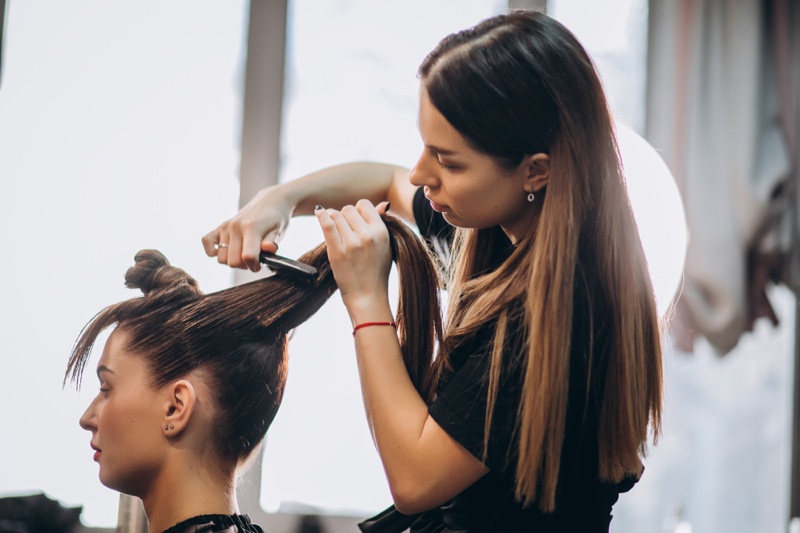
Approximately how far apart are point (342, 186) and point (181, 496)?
562 millimetres

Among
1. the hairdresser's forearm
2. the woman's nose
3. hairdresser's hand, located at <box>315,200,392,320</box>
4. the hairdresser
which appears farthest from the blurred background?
the hairdresser

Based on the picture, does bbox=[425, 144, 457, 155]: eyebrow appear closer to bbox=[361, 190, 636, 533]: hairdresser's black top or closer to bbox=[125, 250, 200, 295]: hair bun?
bbox=[361, 190, 636, 533]: hairdresser's black top

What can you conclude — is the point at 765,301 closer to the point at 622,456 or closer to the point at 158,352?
the point at 622,456

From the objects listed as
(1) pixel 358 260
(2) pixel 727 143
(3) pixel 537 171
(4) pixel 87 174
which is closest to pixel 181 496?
(1) pixel 358 260

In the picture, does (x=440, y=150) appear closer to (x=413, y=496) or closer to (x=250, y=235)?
(x=250, y=235)

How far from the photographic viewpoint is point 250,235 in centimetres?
123

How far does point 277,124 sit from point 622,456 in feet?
Result: 5.21

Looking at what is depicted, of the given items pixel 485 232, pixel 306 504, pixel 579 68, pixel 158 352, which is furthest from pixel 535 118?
pixel 306 504

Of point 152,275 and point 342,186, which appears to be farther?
point 342,186

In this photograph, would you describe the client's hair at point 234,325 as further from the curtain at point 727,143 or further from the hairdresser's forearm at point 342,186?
the curtain at point 727,143

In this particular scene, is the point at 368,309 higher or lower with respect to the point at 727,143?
lower

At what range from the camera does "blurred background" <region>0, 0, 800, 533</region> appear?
213 centimetres

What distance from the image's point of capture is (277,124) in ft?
7.84

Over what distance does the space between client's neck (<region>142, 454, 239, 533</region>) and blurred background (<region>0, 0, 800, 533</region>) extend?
2.68 feet
